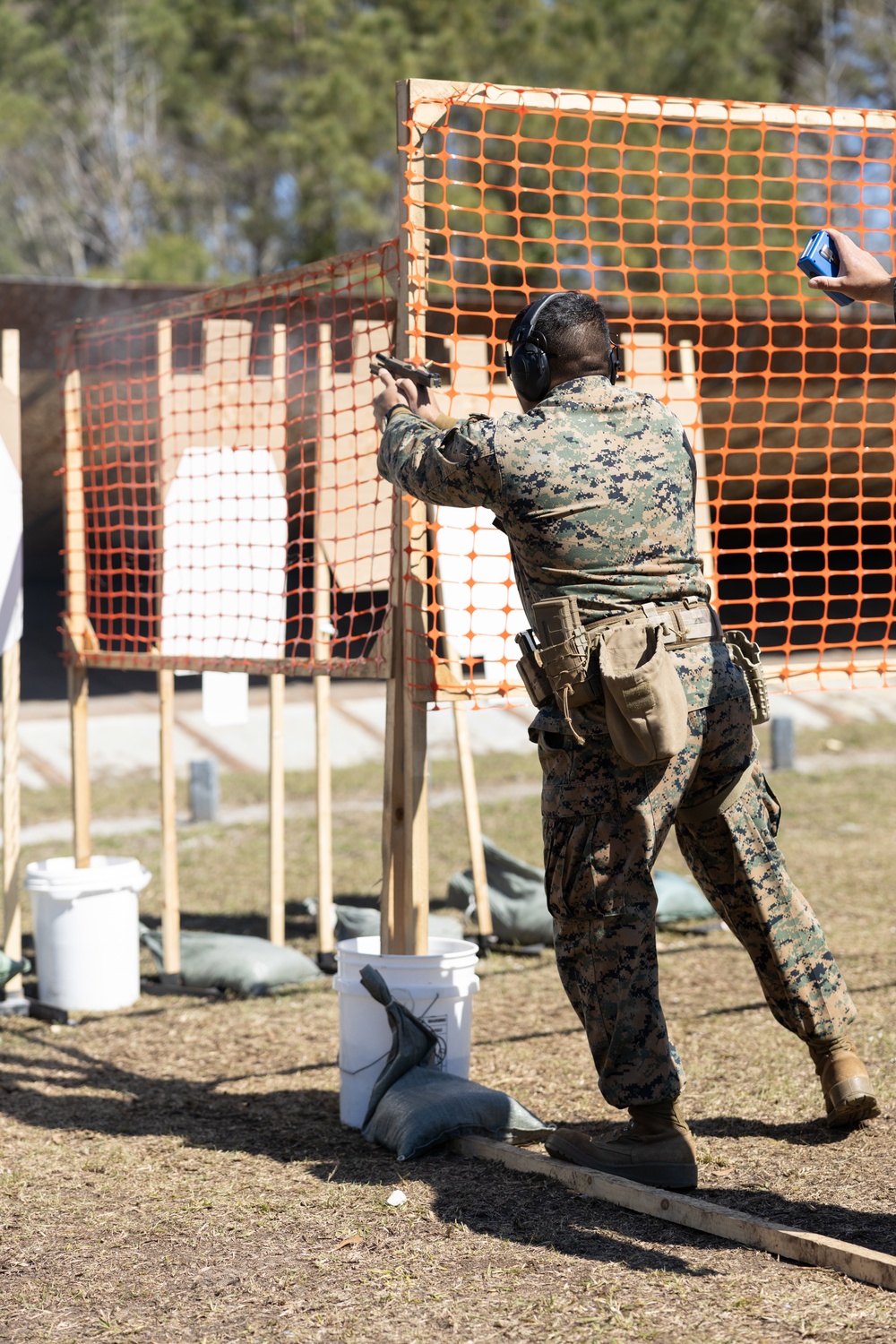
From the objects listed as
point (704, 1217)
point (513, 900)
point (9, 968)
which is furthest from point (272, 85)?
point (704, 1217)

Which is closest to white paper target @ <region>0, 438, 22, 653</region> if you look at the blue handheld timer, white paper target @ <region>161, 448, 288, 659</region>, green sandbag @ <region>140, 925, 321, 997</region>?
white paper target @ <region>161, 448, 288, 659</region>

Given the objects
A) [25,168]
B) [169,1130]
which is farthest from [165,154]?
[169,1130]

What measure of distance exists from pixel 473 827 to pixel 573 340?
11.4ft

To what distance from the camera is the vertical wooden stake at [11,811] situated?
5.92m

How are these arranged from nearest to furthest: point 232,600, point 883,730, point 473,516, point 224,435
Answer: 1. point 473,516
2. point 232,600
3. point 224,435
4. point 883,730

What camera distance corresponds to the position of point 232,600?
6.04 metres

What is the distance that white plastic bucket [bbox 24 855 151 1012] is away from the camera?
6.02 metres

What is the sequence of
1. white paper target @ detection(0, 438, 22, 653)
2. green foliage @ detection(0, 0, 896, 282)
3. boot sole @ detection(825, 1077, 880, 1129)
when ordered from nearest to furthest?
boot sole @ detection(825, 1077, 880, 1129) < white paper target @ detection(0, 438, 22, 653) < green foliage @ detection(0, 0, 896, 282)

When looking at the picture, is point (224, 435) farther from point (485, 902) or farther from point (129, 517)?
point (129, 517)

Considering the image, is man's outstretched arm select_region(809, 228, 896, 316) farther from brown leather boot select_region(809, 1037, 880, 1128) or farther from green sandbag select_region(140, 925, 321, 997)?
green sandbag select_region(140, 925, 321, 997)

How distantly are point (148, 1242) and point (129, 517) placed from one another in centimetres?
880

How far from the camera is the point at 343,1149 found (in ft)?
14.1

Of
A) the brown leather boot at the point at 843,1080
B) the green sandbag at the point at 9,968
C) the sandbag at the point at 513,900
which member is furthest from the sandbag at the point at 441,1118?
the sandbag at the point at 513,900

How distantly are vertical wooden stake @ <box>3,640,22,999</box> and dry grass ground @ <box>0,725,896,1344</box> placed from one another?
39 cm
